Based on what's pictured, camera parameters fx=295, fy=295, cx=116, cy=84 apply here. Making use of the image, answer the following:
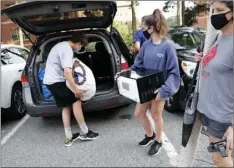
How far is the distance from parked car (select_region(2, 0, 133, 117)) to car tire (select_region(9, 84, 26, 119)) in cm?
85

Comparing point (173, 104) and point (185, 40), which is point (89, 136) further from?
point (185, 40)

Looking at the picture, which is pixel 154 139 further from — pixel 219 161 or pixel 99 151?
pixel 219 161

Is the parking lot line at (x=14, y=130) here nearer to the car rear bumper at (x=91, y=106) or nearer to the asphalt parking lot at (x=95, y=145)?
the asphalt parking lot at (x=95, y=145)

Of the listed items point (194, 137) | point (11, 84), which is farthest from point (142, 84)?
point (11, 84)

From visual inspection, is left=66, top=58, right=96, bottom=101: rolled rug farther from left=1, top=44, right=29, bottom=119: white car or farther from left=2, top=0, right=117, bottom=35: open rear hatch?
left=1, top=44, right=29, bottom=119: white car

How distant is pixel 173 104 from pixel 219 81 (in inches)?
110

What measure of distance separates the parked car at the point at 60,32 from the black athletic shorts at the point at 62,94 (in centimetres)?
39

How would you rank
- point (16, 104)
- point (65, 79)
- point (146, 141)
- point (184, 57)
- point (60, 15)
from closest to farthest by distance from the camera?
1. point (146, 141)
2. point (65, 79)
3. point (60, 15)
4. point (184, 57)
5. point (16, 104)

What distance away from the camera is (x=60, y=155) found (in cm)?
383

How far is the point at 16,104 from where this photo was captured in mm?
5488

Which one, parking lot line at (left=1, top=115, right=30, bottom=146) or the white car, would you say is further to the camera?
the white car

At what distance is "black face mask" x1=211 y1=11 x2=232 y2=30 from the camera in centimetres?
213

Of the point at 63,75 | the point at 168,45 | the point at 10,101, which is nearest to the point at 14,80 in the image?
the point at 10,101

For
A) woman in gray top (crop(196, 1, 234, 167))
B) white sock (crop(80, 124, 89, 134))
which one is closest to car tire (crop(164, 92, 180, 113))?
white sock (crop(80, 124, 89, 134))
